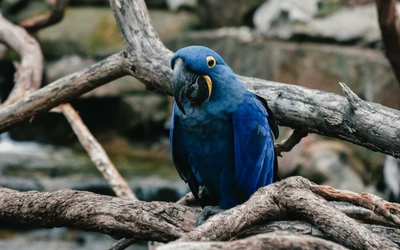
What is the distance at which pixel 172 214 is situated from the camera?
2.64 m

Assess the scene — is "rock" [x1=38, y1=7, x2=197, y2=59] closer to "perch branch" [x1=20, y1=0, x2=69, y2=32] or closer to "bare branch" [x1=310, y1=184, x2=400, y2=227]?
"perch branch" [x1=20, y1=0, x2=69, y2=32]

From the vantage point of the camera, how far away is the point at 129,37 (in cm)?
355

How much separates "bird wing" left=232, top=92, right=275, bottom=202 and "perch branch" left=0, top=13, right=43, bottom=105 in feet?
6.50

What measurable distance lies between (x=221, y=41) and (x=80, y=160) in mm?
3087

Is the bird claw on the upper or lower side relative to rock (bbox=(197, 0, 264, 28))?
lower

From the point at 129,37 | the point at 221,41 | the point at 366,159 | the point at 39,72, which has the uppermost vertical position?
the point at 129,37

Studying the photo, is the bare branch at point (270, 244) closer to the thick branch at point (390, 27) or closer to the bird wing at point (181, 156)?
the bird wing at point (181, 156)

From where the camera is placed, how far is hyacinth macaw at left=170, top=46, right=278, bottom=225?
2854 millimetres

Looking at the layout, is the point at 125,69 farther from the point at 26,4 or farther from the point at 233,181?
the point at 26,4

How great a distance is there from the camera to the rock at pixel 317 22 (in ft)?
31.7

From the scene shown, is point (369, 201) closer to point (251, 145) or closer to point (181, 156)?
point (251, 145)

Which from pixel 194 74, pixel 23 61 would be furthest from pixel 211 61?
pixel 23 61

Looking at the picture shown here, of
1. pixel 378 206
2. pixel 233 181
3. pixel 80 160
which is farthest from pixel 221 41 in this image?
pixel 378 206

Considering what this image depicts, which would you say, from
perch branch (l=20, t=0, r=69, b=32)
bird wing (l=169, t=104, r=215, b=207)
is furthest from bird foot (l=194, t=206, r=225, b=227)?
perch branch (l=20, t=0, r=69, b=32)
